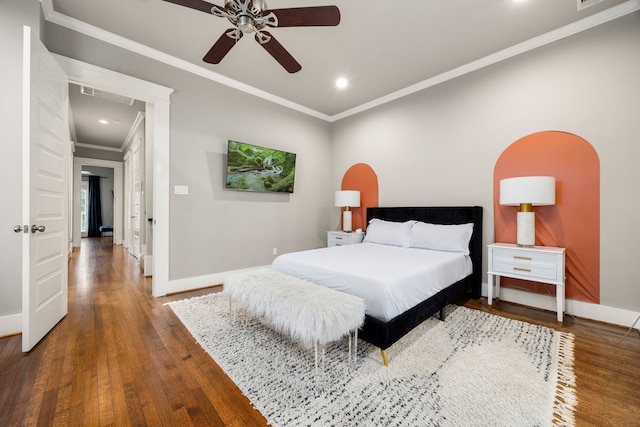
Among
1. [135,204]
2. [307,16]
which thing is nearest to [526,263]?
[307,16]

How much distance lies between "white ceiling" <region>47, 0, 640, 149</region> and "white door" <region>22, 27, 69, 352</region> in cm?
86

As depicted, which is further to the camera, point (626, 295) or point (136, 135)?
point (136, 135)

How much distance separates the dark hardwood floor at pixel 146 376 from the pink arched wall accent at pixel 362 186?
258cm

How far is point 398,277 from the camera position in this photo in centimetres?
192

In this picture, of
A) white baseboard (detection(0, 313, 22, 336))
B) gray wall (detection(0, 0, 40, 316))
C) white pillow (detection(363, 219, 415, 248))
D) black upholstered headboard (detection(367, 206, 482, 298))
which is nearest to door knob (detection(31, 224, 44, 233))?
gray wall (detection(0, 0, 40, 316))

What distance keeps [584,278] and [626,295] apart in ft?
0.97

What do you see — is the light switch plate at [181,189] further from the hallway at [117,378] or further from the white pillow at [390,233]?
the white pillow at [390,233]

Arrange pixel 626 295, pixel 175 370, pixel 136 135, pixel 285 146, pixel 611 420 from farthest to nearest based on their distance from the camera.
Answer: pixel 136 135 → pixel 285 146 → pixel 626 295 → pixel 175 370 → pixel 611 420

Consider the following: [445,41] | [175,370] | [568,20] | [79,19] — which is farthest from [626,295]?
[79,19]

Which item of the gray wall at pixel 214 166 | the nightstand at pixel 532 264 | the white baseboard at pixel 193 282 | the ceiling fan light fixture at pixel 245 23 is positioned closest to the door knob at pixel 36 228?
the gray wall at pixel 214 166

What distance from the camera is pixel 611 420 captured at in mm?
1328

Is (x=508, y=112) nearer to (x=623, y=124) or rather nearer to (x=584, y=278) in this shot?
(x=623, y=124)

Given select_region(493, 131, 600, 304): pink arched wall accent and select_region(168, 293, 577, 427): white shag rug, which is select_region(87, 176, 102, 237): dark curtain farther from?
select_region(493, 131, 600, 304): pink arched wall accent

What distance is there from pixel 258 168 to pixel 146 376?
298 centimetres
